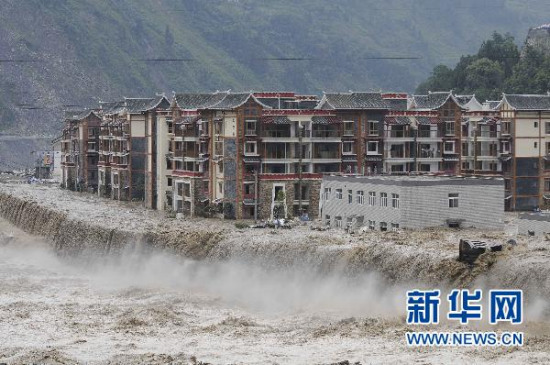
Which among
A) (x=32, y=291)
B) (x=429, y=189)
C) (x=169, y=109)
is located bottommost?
(x=32, y=291)

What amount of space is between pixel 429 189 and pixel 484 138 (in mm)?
34362

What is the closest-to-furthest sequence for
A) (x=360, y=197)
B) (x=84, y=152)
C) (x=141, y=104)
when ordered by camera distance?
(x=360, y=197)
(x=141, y=104)
(x=84, y=152)

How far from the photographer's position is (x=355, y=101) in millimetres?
106062

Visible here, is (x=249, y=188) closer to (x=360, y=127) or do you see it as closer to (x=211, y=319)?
(x=360, y=127)

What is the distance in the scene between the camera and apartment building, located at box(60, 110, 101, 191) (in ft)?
512

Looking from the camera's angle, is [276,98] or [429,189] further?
[276,98]

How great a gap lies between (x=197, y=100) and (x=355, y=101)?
1698cm

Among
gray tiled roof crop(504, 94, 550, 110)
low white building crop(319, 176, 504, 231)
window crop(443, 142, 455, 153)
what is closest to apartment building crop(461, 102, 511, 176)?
gray tiled roof crop(504, 94, 550, 110)

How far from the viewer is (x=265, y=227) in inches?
3644

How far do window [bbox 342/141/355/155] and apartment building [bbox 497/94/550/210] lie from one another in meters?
16.7

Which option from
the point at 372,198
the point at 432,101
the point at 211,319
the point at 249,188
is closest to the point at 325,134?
the point at 249,188

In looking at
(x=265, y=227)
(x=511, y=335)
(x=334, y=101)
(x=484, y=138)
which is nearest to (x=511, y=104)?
(x=484, y=138)

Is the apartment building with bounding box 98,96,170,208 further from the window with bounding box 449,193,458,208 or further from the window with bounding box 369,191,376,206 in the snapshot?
the window with bounding box 449,193,458,208

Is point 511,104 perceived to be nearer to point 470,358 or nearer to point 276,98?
point 276,98
